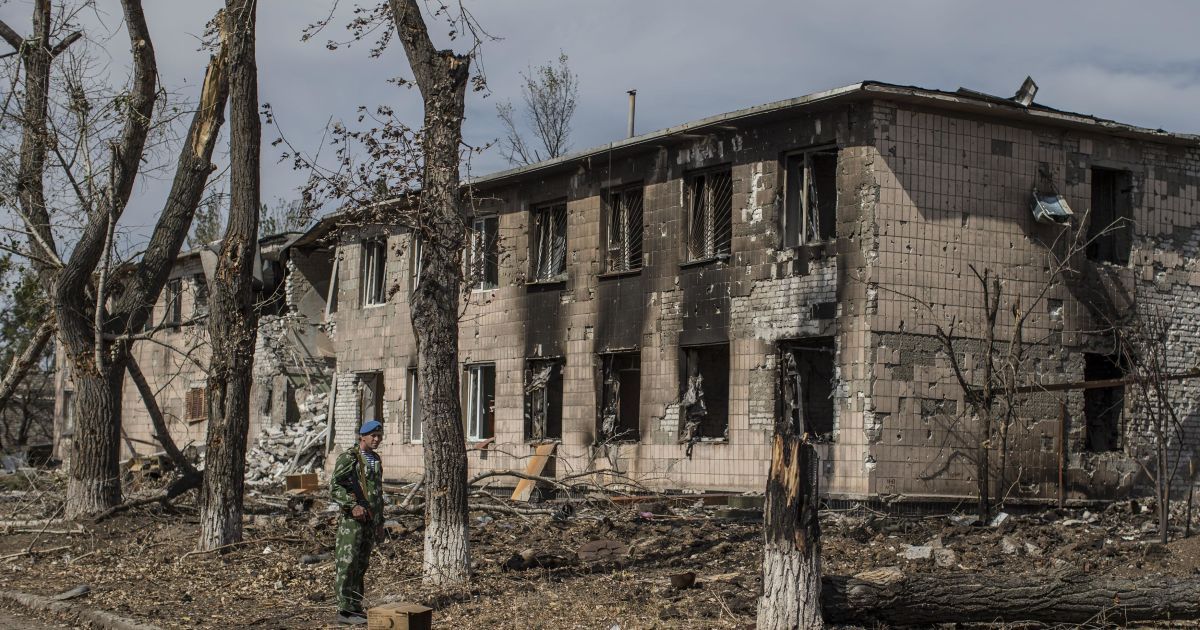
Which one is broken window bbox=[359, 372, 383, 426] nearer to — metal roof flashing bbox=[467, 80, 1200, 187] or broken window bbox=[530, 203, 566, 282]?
broken window bbox=[530, 203, 566, 282]

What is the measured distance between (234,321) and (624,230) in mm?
8101

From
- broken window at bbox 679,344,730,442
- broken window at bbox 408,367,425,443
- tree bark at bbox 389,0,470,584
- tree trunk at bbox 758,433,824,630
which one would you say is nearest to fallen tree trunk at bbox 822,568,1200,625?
tree trunk at bbox 758,433,824,630

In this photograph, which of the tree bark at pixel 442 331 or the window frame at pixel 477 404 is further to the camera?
the window frame at pixel 477 404

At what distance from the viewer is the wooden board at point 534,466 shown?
20.0 metres

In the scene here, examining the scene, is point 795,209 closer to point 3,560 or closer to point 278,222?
point 3,560

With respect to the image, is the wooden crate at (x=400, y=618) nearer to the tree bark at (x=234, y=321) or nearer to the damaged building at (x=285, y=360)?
the tree bark at (x=234, y=321)

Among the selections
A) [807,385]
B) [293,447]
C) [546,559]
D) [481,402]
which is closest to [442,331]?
[546,559]

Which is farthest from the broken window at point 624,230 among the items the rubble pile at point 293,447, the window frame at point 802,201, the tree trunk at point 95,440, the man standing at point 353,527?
the man standing at point 353,527

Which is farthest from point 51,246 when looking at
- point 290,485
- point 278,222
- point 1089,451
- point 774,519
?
point 278,222

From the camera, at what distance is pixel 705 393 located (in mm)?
19109

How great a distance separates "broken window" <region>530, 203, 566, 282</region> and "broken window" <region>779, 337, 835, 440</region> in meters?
5.27

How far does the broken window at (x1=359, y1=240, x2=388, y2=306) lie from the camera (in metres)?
25.6

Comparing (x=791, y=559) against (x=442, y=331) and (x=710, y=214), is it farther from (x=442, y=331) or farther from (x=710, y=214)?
(x=710, y=214)

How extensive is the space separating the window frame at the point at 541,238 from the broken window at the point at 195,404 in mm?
12908
